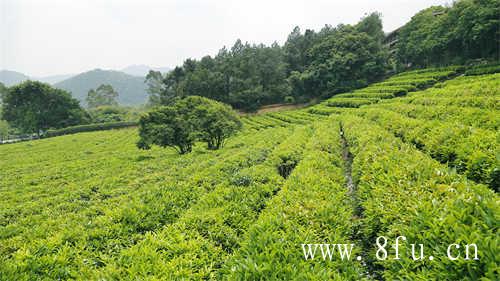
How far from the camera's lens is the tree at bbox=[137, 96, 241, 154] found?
22.6 meters

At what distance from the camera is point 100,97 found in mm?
127312

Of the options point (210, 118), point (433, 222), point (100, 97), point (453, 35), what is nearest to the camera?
point (433, 222)

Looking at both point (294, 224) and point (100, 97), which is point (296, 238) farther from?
point (100, 97)

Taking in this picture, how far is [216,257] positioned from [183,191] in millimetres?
4166

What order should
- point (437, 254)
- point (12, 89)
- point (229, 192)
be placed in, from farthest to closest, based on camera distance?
point (12, 89)
point (229, 192)
point (437, 254)

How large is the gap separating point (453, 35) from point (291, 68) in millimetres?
37632

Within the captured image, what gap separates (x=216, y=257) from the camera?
4238 mm

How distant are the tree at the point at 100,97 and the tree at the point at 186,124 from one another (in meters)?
→ 128

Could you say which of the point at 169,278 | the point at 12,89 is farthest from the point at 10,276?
the point at 12,89

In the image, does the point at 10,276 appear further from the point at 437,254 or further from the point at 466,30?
the point at 466,30

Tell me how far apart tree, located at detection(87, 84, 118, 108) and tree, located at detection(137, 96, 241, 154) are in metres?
128

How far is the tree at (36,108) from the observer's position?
58312mm

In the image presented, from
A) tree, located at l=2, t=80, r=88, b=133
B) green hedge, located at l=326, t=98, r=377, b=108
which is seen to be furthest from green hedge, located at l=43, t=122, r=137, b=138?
green hedge, located at l=326, t=98, r=377, b=108

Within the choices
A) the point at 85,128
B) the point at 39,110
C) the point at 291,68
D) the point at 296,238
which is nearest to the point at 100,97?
the point at 39,110
